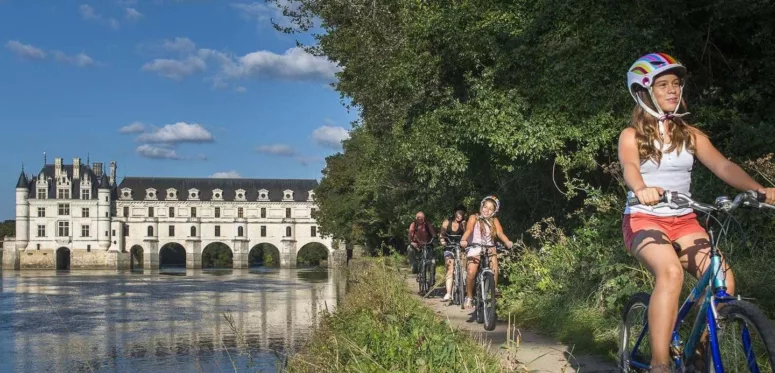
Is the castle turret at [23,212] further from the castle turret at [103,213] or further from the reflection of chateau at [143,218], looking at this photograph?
the castle turret at [103,213]

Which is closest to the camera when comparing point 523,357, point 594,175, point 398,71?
point 523,357

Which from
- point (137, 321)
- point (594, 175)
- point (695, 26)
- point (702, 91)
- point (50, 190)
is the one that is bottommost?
point (137, 321)

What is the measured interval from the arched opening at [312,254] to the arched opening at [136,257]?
23.4 metres

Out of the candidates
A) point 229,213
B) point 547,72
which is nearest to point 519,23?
point 547,72

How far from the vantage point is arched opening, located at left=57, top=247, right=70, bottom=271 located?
113250 millimetres

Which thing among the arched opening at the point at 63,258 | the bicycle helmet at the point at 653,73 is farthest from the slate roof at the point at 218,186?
the bicycle helmet at the point at 653,73

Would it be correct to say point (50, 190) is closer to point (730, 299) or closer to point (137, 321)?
point (137, 321)

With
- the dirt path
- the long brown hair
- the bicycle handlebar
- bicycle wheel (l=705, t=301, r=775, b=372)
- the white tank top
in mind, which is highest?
the long brown hair

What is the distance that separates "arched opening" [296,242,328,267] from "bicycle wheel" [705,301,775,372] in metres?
124

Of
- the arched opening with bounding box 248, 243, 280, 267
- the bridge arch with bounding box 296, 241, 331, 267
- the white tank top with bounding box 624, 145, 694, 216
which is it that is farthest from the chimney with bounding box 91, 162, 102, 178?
the white tank top with bounding box 624, 145, 694, 216

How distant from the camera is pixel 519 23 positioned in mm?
12688

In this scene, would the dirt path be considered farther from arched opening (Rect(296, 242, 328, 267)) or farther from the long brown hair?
arched opening (Rect(296, 242, 328, 267))

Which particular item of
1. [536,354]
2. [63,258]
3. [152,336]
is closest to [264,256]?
[63,258]

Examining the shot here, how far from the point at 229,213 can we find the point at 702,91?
115 meters
